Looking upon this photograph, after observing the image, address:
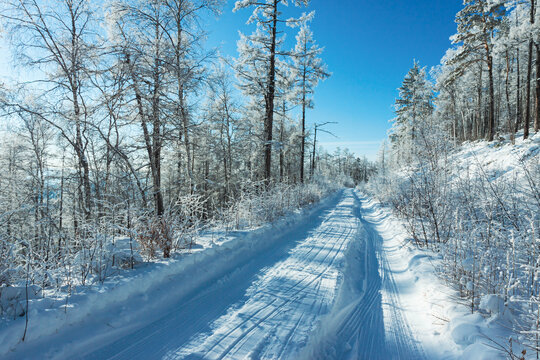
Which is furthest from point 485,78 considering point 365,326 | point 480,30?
point 365,326

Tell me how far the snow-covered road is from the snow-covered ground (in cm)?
1

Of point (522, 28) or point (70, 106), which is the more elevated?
point (522, 28)

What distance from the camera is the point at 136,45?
5629mm

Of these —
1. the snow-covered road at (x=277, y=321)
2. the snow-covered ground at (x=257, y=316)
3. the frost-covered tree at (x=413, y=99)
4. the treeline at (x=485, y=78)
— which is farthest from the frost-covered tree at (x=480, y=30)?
the snow-covered road at (x=277, y=321)

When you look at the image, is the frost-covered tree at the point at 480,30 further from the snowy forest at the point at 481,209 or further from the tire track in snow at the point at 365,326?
the tire track in snow at the point at 365,326

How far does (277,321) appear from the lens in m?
2.65

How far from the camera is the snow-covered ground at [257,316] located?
2199 millimetres

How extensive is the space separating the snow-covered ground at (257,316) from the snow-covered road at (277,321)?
1 centimetres

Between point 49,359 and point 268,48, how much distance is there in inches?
450

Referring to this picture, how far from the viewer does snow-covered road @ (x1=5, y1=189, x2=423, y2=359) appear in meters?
2.23

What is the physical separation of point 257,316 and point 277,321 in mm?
271

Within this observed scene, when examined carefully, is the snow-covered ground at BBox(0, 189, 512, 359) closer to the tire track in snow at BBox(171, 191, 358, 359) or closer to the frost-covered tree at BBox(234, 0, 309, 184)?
the tire track in snow at BBox(171, 191, 358, 359)

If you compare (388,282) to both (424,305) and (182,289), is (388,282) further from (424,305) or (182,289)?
(182,289)

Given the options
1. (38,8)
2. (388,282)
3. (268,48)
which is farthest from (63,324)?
(268,48)
